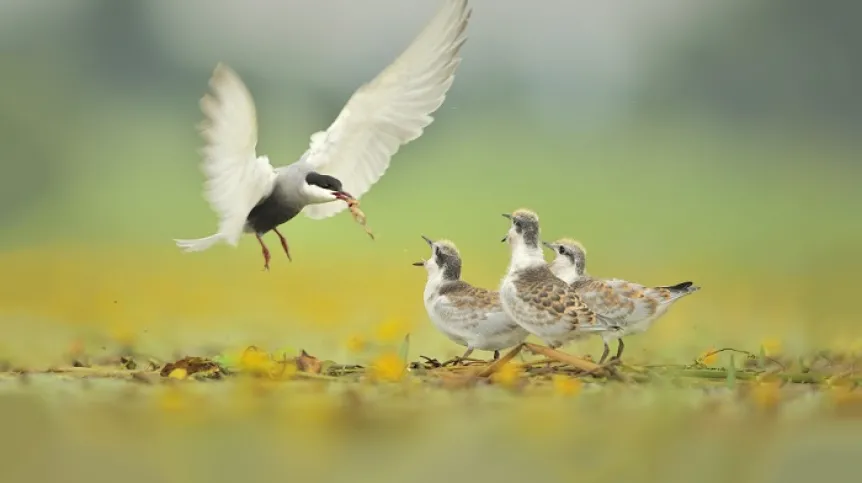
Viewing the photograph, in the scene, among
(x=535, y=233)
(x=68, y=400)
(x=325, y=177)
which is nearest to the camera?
(x=68, y=400)

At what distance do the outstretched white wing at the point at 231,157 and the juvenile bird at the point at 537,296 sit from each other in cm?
87

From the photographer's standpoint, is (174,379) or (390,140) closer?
(174,379)

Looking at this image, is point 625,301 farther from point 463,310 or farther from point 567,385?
point 463,310

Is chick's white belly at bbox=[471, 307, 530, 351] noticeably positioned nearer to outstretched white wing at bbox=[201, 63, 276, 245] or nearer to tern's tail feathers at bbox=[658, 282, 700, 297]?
tern's tail feathers at bbox=[658, 282, 700, 297]

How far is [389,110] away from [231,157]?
628mm

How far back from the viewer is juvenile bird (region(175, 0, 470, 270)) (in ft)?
13.4

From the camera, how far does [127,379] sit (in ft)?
13.6

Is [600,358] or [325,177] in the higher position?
[325,177]

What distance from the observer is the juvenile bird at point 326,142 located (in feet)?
13.4

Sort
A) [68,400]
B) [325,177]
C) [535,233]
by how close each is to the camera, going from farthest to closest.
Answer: [325,177] < [535,233] < [68,400]

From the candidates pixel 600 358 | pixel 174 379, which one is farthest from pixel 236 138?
pixel 600 358

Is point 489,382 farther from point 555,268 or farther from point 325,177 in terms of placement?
point 325,177

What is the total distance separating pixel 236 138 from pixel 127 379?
2.86ft

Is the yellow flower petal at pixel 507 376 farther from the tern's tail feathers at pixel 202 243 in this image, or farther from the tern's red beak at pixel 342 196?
the tern's tail feathers at pixel 202 243
